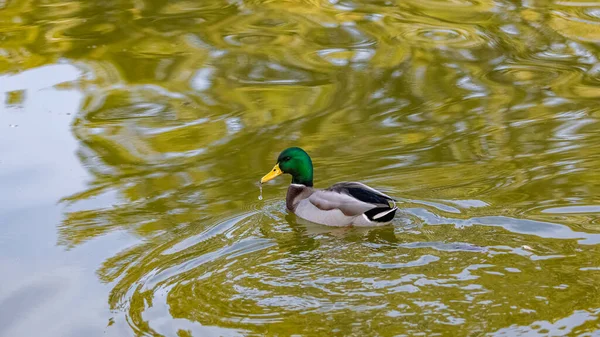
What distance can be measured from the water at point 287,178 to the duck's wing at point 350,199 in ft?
0.71

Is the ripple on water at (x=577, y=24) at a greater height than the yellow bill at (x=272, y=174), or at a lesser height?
greater

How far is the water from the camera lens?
232 inches

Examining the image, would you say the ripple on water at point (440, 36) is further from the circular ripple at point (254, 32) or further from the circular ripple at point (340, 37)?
the circular ripple at point (254, 32)

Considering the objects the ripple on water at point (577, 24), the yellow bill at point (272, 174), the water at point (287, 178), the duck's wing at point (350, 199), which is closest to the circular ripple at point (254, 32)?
the water at point (287, 178)

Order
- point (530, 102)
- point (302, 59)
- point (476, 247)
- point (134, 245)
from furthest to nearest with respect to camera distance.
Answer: point (302, 59) < point (530, 102) < point (134, 245) < point (476, 247)

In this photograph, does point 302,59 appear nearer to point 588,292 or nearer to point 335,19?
point 335,19

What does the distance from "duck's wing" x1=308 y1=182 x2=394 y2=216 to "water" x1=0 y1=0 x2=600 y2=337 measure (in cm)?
22

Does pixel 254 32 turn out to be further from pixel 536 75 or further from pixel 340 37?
pixel 536 75

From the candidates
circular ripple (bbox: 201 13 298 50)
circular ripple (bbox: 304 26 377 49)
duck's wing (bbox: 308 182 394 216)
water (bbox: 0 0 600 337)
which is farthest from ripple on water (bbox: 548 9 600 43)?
duck's wing (bbox: 308 182 394 216)

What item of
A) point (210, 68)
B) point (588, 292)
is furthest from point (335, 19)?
point (588, 292)

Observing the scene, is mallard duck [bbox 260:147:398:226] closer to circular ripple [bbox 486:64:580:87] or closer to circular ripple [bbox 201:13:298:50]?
circular ripple [bbox 486:64:580:87]

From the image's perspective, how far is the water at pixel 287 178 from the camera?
5.88 meters

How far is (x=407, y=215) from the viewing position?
23.8 feet

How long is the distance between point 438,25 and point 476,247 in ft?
20.8
